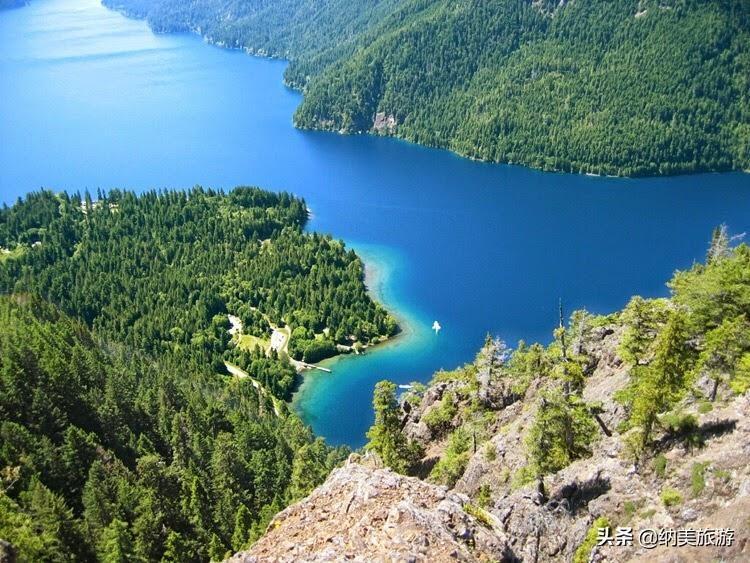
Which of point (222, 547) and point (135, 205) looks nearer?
point (222, 547)

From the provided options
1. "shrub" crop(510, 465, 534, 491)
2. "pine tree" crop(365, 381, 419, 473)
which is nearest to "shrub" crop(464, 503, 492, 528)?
"shrub" crop(510, 465, 534, 491)

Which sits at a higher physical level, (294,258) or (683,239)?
(683,239)

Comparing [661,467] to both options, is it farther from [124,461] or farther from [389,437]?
[124,461]

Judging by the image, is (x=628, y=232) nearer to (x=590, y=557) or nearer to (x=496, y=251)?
(x=496, y=251)

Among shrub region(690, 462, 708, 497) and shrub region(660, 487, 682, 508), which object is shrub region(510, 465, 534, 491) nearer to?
shrub region(660, 487, 682, 508)

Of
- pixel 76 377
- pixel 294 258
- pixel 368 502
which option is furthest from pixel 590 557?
pixel 294 258

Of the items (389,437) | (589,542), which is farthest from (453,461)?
(589,542)

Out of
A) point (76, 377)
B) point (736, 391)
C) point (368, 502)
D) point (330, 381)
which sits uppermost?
point (330, 381)
